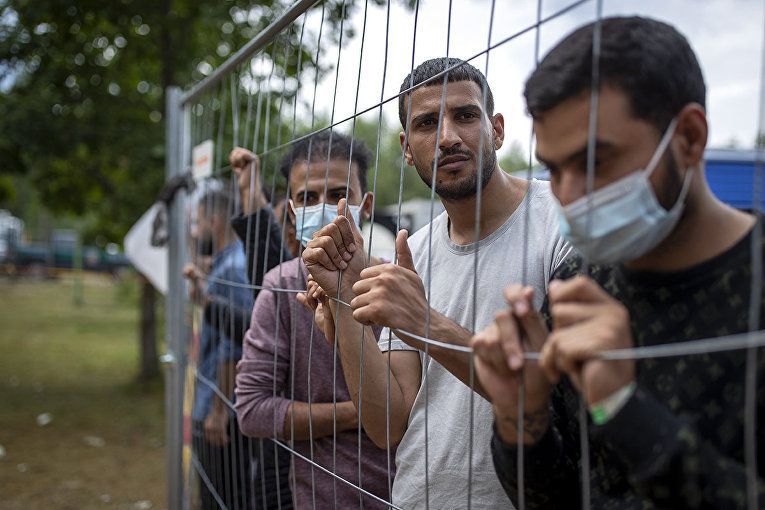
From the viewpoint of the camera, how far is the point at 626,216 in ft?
3.64

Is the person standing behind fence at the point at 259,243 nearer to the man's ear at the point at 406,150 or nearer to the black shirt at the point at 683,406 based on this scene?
the man's ear at the point at 406,150

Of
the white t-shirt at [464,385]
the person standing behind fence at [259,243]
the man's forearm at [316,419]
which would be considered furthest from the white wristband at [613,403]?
the person standing behind fence at [259,243]

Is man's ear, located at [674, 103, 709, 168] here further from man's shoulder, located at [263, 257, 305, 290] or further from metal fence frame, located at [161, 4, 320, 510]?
metal fence frame, located at [161, 4, 320, 510]

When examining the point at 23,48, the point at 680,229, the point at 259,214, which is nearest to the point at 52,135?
the point at 23,48

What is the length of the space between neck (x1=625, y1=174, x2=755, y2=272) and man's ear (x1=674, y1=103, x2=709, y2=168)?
0.03 meters

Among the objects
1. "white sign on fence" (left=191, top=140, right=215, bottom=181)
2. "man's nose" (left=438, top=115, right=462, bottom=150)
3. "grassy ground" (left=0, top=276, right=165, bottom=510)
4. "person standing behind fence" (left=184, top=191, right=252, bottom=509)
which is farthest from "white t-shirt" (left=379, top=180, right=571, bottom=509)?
"grassy ground" (left=0, top=276, right=165, bottom=510)

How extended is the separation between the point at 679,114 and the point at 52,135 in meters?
8.23

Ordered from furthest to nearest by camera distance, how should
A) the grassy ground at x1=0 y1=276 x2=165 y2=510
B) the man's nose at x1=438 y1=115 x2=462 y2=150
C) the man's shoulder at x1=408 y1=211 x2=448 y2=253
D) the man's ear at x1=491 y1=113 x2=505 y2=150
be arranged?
the grassy ground at x1=0 y1=276 x2=165 y2=510
the man's shoulder at x1=408 y1=211 x2=448 y2=253
the man's ear at x1=491 y1=113 x2=505 y2=150
the man's nose at x1=438 y1=115 x2=462 y2=150

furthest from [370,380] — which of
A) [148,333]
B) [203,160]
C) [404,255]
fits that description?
[148,333]

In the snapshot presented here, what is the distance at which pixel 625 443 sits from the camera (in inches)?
43.3

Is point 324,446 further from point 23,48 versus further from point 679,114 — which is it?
point 23,48

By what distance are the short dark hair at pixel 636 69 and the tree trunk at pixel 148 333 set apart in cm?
847

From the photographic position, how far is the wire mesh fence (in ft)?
3.63

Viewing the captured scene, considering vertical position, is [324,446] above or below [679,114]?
below
